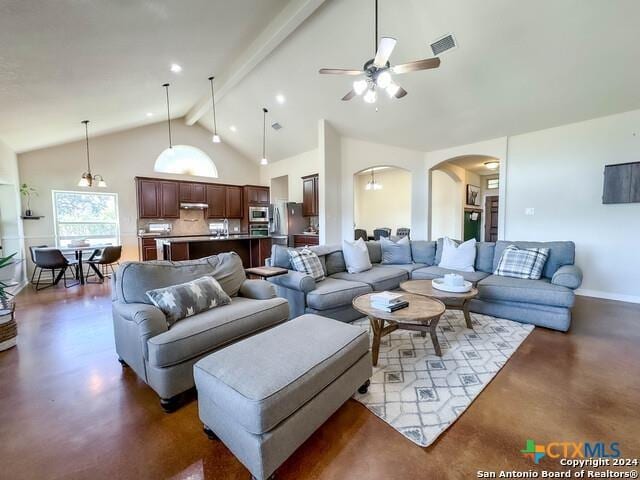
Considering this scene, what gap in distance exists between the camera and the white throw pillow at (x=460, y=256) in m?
4.04

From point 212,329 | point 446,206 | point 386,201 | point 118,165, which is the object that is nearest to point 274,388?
point 212,329

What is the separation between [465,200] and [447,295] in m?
6.11

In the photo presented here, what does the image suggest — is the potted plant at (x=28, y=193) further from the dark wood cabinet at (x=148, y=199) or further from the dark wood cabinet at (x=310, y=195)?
the dark wood cabinet at (x=310, y=195)

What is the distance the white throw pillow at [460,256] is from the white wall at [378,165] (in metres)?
2.03

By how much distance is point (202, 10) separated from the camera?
2941mm

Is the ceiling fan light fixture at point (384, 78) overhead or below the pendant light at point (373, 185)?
overhead

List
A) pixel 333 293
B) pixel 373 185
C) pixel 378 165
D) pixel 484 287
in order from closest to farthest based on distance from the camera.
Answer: pixel 333 293 < pixel 484 287 < pixel 378 165 < pixel 373 185

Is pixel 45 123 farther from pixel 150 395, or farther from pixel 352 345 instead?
pixel 352 345

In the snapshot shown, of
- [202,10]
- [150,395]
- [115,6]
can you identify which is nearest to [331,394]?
[150,395]

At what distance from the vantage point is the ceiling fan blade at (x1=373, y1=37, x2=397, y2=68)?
2.33 meters

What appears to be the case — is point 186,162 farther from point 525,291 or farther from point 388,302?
point 525,291

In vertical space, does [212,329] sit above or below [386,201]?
below

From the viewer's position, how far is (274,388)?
1255 mm

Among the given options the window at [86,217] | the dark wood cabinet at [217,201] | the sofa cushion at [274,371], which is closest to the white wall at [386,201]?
the dark wood cabinet at [217,201]
